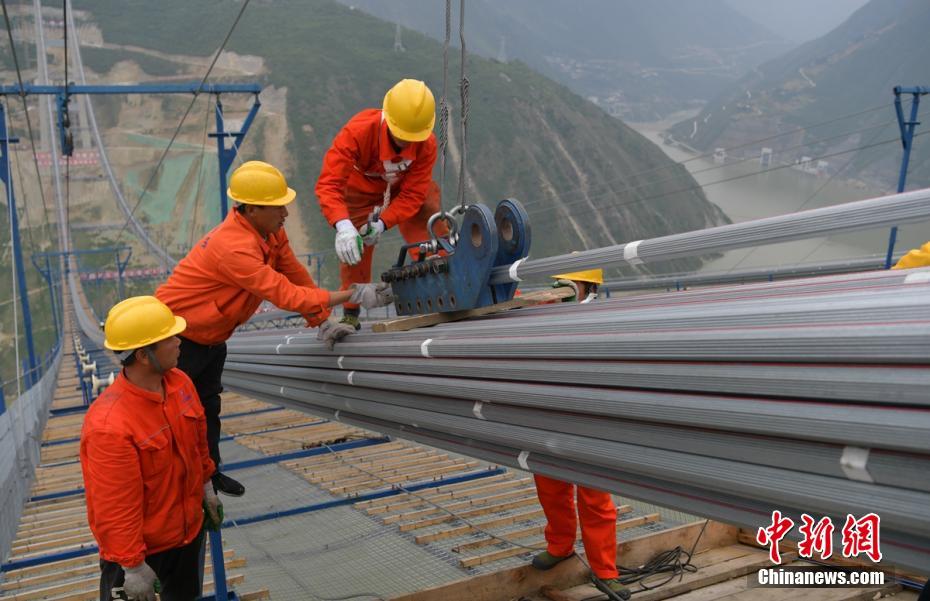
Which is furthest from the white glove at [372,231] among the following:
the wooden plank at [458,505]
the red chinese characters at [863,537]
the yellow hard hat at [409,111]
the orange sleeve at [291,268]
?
the red chinese characters at [863,537]

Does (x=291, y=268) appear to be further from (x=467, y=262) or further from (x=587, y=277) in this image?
(x=587, y=277)

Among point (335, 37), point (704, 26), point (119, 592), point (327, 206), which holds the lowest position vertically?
point (119, 592)

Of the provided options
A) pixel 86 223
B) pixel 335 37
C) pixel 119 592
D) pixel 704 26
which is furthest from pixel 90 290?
pixel 704 26

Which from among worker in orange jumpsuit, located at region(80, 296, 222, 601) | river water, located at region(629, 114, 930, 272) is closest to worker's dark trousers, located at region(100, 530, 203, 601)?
worker in orange jumpsuit, located at region(80, 296, 222, 601)

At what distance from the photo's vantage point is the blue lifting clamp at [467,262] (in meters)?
3.37

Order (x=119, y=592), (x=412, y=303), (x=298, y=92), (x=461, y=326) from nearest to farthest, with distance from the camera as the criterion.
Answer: (x=119, y=592), (x=461, y=326), (x=412, y=303), (x=298, y=92)

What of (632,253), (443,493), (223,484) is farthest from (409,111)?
(443,493)

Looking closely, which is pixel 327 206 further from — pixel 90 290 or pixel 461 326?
pixel 90 290

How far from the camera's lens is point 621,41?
499 feet

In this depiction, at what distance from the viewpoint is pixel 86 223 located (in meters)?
59.0

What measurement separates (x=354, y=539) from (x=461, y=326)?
312 cm

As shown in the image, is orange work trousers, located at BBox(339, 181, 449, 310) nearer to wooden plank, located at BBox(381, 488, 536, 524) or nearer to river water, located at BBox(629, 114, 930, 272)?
wooden plank, located at BBox(381, 488, 536, 524)

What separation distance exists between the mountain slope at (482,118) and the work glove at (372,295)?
4364cm

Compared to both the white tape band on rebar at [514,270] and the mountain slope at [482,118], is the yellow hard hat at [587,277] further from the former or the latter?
the mountain slope at [482,118]
